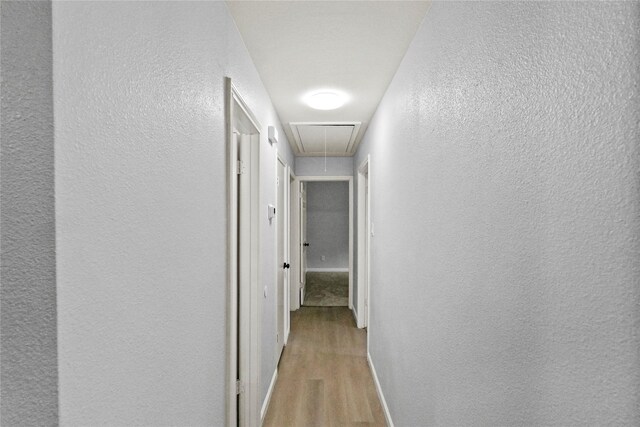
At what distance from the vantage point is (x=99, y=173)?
68cm

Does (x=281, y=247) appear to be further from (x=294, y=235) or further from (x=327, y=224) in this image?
(x=327, y=224)

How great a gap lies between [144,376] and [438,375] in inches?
44.0

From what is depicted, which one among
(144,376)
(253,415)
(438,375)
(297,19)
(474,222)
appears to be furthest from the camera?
(253,415)

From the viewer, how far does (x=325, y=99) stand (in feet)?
9.25

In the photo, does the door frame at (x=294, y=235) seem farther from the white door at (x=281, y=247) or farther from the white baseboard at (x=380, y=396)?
the white baseboard at (x=380, y=396)

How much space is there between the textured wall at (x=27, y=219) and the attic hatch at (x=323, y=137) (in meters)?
3.11

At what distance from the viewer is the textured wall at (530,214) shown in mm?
586

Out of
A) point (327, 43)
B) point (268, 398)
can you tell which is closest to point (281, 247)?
point (268, 398)

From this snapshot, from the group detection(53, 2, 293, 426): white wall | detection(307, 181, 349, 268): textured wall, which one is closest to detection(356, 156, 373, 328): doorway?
detection(53, 2, 293, 426): white wall

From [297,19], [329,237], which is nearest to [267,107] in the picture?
[297,19]

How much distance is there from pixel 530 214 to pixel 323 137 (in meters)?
3.49

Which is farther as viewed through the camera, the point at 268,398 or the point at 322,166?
the point at 322,166

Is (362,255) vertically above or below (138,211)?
below

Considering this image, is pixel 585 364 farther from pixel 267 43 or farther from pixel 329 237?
pixel 329 237
